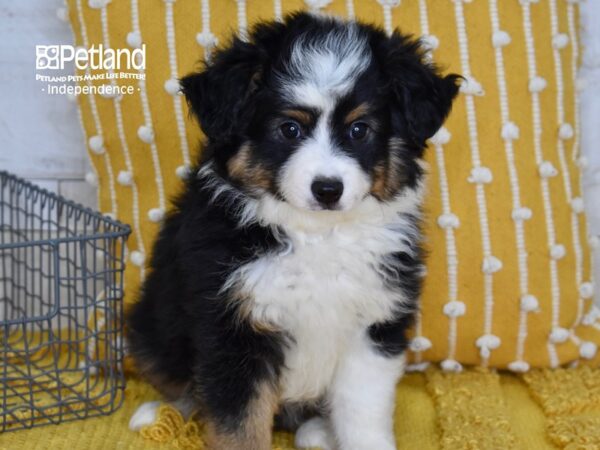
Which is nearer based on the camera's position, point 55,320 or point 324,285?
point 324,285

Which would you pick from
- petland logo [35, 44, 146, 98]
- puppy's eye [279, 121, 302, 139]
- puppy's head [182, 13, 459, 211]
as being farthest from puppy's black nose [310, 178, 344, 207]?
petland logo [35, 44, 146, 98]

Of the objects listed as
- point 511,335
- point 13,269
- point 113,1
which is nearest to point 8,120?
point 13,269

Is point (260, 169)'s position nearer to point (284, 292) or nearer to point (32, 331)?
point (284, 292)

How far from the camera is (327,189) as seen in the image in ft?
7.09

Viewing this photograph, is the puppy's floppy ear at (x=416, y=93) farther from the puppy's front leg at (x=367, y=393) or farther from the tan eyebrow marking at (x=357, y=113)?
the puppy's front leg at (x=367, y=393)

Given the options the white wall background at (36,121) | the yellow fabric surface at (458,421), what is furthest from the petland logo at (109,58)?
the yellow fabric surface at (458,421)

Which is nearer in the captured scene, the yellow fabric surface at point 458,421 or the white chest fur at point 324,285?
the white chest fur at point 324,285

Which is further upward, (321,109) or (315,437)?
(321,109)

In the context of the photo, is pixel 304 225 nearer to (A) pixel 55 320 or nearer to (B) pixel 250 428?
(B) pixel 250 428

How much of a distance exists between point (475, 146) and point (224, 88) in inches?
42.8

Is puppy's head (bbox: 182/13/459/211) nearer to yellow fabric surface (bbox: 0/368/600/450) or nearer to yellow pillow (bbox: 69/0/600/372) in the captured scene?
yellow pillow (bbox: 69/0/600/372)

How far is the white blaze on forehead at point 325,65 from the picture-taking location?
88.0 inches

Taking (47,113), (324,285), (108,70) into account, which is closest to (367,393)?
(324,285)

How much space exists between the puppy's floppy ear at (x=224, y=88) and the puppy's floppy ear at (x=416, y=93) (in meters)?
0.37
